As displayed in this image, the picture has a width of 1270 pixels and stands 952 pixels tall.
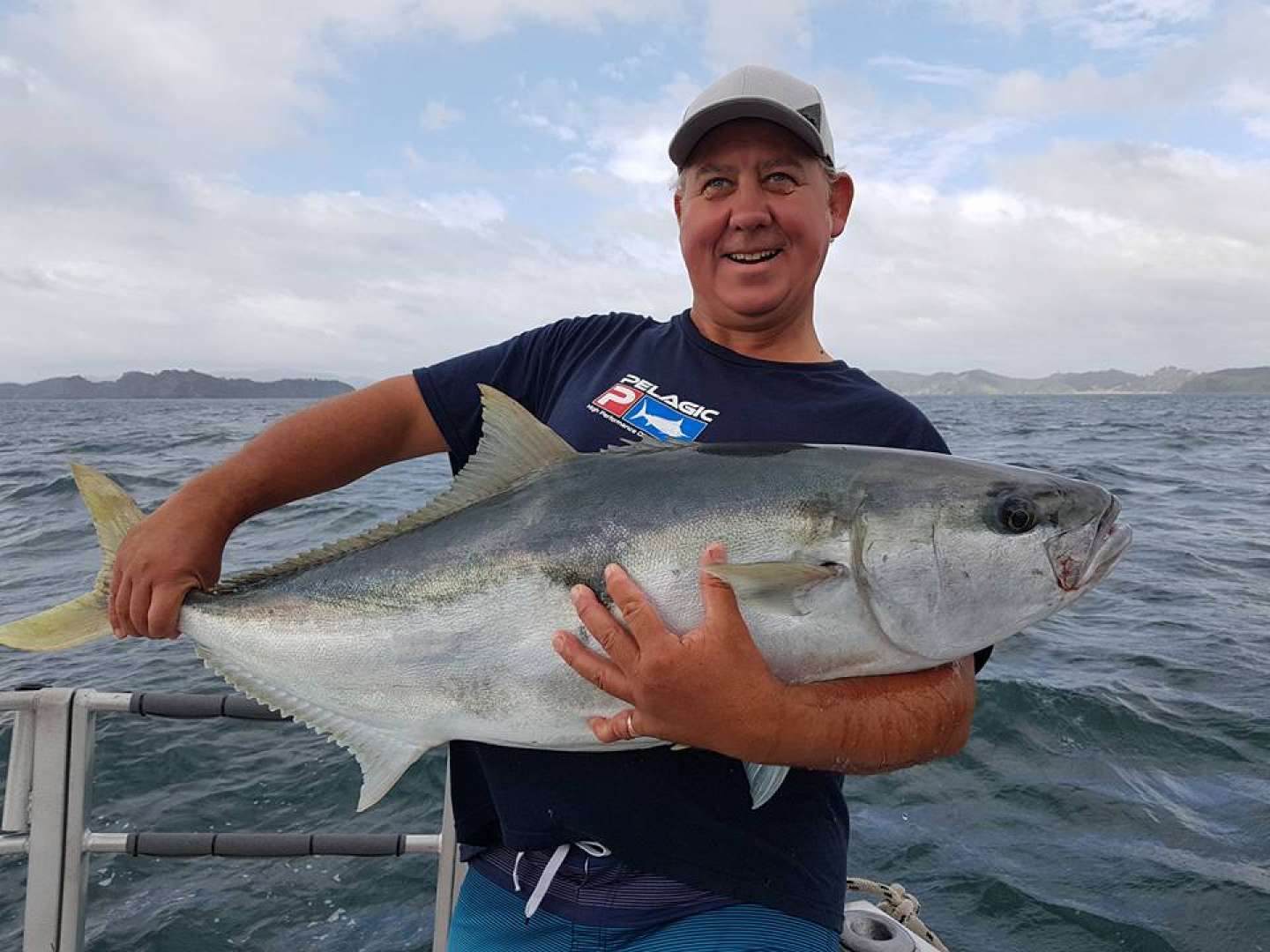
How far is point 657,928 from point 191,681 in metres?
8.17

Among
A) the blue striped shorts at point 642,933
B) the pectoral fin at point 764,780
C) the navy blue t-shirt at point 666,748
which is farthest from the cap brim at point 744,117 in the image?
the blue striped shorts at point 642,933

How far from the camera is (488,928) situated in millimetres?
2541

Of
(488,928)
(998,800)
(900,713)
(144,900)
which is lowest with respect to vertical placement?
(144,900)

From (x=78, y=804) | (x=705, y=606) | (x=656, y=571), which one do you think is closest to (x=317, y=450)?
(x=656, y=571)

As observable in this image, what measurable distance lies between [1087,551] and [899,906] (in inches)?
103

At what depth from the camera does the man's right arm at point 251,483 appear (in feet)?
8.80

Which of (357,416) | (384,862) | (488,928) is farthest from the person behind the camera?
(384,862)

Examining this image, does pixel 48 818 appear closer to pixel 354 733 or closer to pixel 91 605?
pixel 91 605

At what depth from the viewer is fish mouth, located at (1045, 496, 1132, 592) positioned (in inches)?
93.2

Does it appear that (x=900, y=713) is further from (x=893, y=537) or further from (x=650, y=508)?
(x=650, y=508)

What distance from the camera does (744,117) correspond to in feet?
9.48

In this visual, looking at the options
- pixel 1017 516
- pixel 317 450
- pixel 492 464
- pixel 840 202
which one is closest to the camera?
pixel 1017 516

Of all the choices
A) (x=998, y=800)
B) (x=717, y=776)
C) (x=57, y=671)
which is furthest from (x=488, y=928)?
(x=57, y=671)

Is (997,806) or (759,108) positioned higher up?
(759,108)
